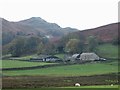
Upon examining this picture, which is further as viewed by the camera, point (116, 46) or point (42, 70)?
point (116, 46)

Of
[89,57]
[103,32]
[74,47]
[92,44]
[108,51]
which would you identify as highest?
[103,32]

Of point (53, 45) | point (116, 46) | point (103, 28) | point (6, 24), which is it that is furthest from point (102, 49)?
point (6, 24)

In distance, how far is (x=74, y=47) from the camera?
355 feet

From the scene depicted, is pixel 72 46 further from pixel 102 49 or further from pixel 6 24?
pixel 6 24

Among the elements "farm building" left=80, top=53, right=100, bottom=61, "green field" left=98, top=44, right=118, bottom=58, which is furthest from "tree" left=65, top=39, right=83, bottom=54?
"farm building" left=80, top=53, right=100, bottom=61

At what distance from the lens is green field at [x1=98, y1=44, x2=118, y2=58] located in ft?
296

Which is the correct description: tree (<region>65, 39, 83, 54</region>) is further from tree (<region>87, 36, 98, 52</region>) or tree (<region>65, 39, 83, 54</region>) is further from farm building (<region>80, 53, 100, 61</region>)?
farm building (<region>80, 53, 100, 61</region>)

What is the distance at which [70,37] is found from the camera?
123500 millimetres

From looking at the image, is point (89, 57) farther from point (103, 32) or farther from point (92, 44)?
point (103, 32)

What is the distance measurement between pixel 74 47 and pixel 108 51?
57.0ft

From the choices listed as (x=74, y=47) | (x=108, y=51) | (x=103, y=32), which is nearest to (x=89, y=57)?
(x=108, y=51)

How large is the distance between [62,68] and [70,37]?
2179 inches

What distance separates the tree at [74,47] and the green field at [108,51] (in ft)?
24.5

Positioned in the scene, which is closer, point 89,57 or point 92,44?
point 89,57
